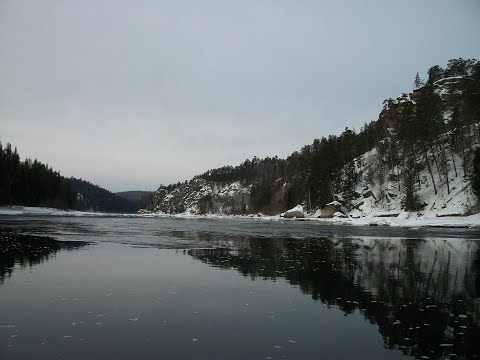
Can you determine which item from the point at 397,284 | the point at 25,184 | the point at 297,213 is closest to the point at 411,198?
the point at 297,213

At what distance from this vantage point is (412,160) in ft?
257

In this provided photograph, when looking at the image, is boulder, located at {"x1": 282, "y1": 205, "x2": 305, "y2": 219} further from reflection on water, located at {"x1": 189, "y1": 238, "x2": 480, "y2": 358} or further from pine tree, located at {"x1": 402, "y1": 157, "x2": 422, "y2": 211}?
reflection on water, located at {"x1": 189, "y1": 238, "x2": 480, "y2": 358}

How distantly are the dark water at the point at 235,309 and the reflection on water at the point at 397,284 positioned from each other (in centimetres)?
5

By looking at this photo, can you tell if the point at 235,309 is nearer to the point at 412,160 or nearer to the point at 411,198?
the point at 411,198

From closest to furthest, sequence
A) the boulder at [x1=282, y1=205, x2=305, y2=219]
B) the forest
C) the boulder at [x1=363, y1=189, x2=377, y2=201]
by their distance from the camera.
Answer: the boulder at [x1=363, y1=189, x2=377, y2=201]
the boulder at [x1=282, y1=205, x2=305, y2=219]
the forest

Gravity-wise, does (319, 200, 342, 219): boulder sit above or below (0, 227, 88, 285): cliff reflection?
above

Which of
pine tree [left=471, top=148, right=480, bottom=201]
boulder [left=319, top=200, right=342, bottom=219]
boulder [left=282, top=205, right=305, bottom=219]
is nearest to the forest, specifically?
boulder [left=282, top=205, right=305, bottom=219]

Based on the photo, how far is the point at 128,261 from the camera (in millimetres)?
19828

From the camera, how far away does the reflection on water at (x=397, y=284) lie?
9102 mm

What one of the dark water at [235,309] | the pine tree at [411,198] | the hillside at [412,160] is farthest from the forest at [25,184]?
the dark water at [235,309]

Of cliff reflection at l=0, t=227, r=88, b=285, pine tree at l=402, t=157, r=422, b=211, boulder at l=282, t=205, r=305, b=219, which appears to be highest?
pine tree at l=402, t=157, r=422, b=211

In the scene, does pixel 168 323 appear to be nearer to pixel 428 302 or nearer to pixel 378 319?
pixel 378 319

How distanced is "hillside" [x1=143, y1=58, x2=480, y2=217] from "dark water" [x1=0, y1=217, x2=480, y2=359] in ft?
157

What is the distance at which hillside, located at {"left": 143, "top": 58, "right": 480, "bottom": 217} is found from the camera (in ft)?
215
